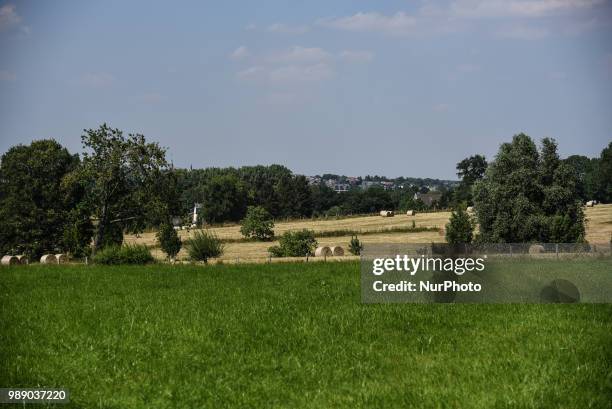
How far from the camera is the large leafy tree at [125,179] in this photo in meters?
62.5

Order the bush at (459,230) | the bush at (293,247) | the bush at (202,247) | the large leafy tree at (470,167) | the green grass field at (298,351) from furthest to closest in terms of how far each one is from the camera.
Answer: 1. the large leafy tree at (470,167)
2. the bush at (459,230)
3. the bush at (293,247)
4. the bush at (202,247)
5. the green grass field at (298,351)

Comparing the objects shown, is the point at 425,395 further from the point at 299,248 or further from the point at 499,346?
the point at 299,248

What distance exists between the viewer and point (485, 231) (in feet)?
254

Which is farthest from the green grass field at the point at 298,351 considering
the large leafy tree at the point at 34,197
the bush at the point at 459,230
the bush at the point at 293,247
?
the large leafy tree at the point at 34,197

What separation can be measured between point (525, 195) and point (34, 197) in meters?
54.2

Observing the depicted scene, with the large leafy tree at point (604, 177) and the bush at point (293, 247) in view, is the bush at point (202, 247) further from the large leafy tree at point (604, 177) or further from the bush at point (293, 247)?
the large leafy tree at point (604, 177)

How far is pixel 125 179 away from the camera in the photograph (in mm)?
63375

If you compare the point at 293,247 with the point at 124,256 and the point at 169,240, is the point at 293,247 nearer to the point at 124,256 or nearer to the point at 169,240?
the point at 169,240

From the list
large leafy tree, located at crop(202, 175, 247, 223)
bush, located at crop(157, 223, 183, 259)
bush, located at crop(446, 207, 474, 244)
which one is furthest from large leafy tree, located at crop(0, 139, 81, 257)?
large leafy tree, located at crop(202, 175, 247, 223)

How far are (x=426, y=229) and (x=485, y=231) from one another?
1490 cm

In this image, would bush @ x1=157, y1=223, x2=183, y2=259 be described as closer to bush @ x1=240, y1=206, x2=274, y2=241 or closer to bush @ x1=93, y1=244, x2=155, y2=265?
bush @ x1=93, y1=244, x2=155, y2=265

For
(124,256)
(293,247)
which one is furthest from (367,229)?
(124,256)

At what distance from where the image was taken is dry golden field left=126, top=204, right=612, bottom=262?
7912 centimetres

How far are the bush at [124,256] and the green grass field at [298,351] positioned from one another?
46.8ft
